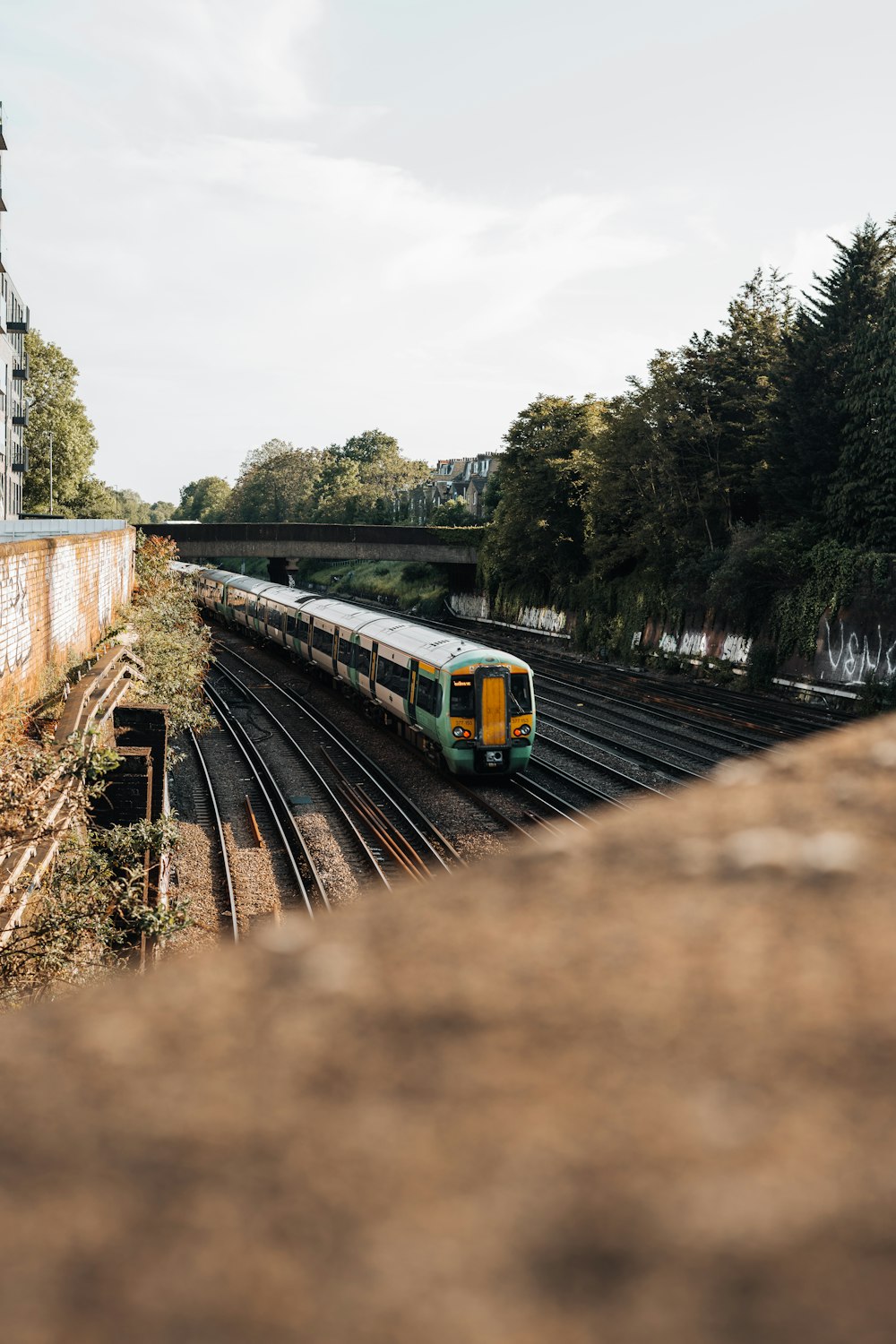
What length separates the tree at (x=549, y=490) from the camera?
1980 inches

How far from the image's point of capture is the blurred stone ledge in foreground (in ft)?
3.24

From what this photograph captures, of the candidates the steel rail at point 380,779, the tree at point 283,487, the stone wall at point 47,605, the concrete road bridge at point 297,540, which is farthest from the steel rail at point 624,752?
the tree at point 283,487

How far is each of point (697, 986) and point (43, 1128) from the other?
2.94 ft

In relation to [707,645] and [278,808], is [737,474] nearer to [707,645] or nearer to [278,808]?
[707,645]

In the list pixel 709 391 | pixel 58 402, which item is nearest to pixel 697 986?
pixel 709 391

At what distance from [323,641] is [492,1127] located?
1203 inches

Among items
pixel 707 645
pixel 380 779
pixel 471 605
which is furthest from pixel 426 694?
pixel 471 605

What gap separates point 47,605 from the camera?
51.3 feet

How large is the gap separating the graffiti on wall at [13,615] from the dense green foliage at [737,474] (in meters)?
25.2

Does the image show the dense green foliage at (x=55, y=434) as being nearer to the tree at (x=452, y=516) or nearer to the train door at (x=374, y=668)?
the tree at (x=452, y=516)

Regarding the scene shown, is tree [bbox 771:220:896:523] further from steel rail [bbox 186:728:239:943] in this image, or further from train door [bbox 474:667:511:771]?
steel rail [bbox 186:728:239:943]

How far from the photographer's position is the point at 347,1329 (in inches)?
38.3

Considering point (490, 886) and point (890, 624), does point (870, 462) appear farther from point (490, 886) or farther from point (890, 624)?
point (490, 886)

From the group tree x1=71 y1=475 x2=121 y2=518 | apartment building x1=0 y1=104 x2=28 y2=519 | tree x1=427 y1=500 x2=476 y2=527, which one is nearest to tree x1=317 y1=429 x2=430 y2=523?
tree x1=427 y1=500 x2=476 y2=527
